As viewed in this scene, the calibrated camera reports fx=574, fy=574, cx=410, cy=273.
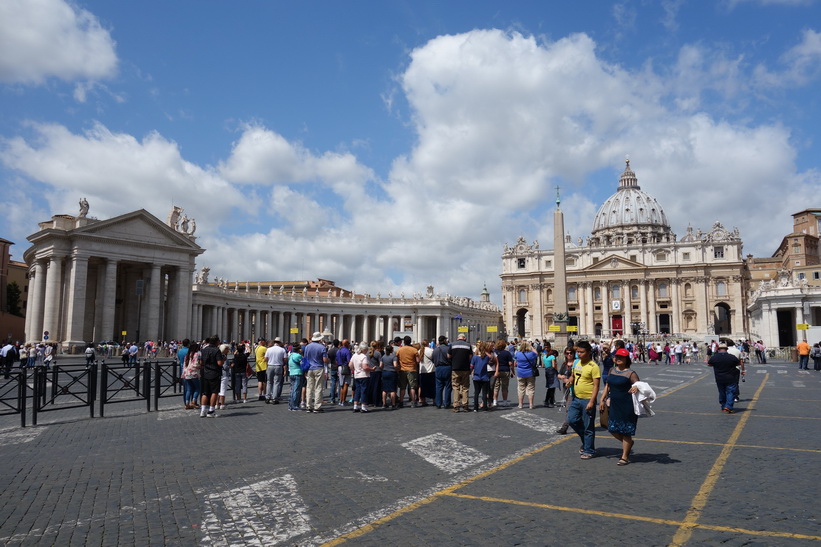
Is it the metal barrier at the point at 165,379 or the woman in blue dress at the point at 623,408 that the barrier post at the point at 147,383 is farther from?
the woman in blue dress at the point at 623,408

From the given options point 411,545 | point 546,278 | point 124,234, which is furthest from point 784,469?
point 546,278

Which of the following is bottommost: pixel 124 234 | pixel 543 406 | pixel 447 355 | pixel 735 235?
pixel 543 406

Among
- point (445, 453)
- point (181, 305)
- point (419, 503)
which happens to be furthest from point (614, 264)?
point (419, 503)

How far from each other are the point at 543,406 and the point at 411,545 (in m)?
10.9

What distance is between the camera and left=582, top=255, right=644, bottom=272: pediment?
333ft

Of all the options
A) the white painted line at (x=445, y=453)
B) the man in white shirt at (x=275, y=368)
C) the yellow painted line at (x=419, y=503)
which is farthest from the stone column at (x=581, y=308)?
the yellow painted line at (x=419, y=503)

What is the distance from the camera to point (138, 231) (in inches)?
1829

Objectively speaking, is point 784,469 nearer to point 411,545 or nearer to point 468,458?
point 468,458

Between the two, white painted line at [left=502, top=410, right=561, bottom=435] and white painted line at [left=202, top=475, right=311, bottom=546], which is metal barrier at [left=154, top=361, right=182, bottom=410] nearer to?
white painted line at [left=202, top=475, right=311, bottom=546]

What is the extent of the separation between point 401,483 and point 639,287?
103 m

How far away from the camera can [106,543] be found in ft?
16.5

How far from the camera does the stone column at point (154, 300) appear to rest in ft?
155

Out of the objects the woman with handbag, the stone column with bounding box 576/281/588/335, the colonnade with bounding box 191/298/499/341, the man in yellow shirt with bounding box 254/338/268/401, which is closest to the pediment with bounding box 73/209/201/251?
the colonnade with bounding box 191/298/499/341

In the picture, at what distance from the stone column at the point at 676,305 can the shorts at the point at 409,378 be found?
308 feet
